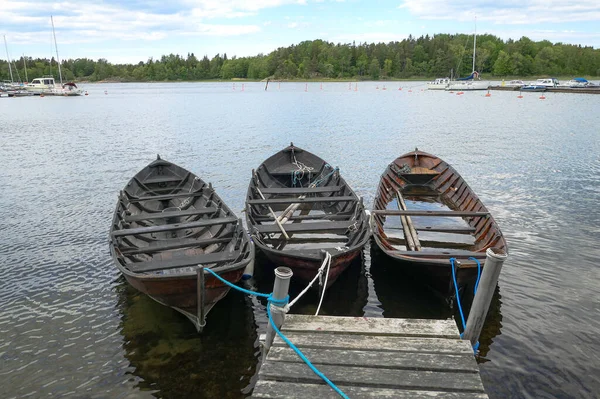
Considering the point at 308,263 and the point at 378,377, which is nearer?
the point at 378,377

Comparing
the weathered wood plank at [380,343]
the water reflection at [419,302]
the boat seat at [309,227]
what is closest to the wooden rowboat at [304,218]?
the boat seat at [309,227]

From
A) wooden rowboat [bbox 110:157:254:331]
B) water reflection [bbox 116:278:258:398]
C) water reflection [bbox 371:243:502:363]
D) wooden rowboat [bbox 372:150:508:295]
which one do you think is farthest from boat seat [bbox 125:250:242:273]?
water reflection [bbox 371:243:502:363]

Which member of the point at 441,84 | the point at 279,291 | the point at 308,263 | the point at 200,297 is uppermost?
the point at 441,84

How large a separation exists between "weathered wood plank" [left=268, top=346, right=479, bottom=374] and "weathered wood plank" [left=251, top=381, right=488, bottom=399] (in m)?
0.43

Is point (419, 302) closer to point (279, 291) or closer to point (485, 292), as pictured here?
point (485, 292)

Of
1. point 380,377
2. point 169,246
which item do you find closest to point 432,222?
point 169,246

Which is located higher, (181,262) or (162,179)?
(162,179)

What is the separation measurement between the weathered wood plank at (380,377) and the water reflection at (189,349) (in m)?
→ 2.57

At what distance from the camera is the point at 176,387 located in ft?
25.6

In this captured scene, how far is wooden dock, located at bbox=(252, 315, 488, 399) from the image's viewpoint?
527cm

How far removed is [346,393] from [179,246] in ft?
20.7

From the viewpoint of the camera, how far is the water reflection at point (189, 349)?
787 centimetres

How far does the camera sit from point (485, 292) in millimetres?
6441

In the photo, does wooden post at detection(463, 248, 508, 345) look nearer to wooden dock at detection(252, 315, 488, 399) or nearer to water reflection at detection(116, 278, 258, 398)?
wooden dock at detection(252, 315, 488, 399)
